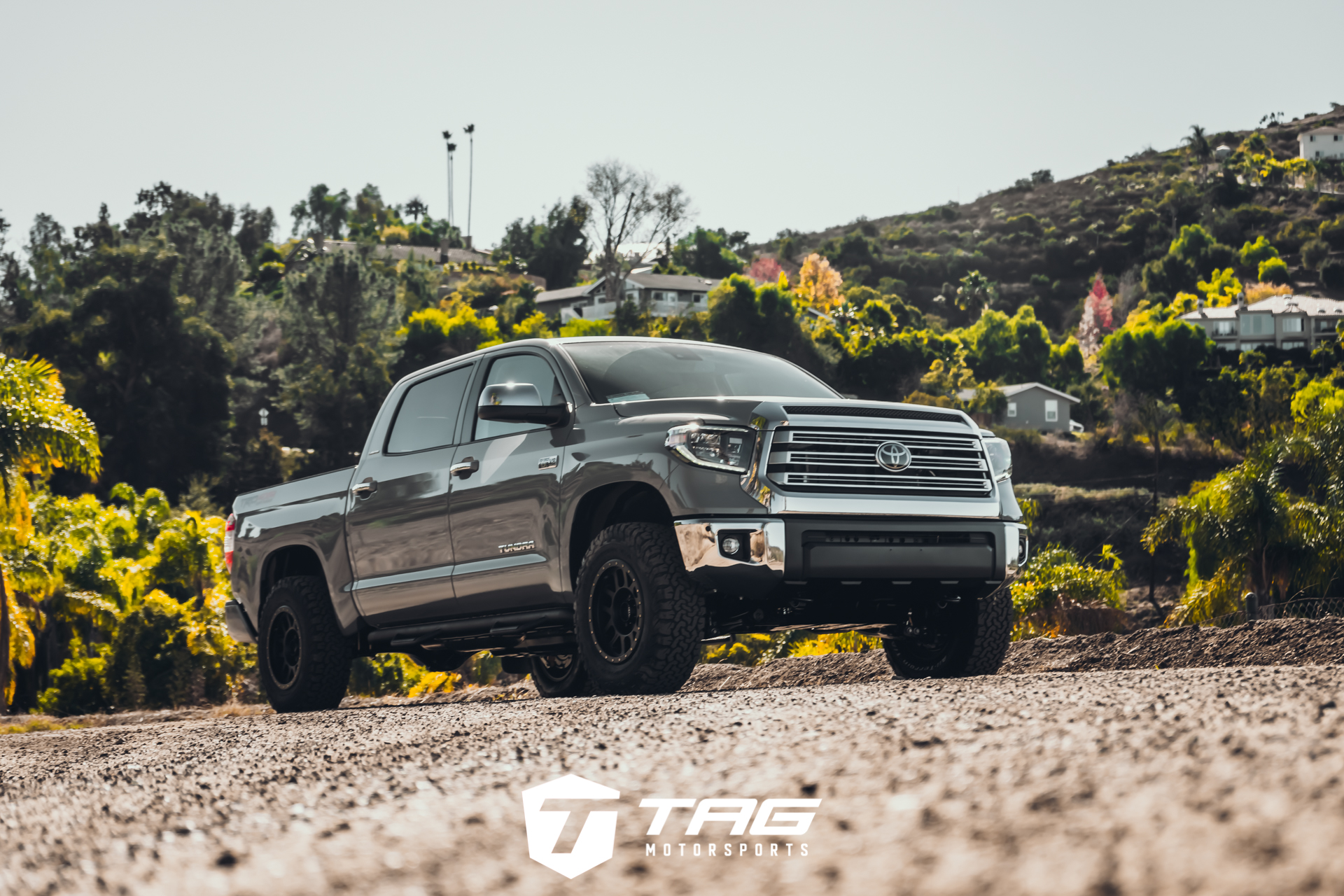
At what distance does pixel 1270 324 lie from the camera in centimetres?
10569

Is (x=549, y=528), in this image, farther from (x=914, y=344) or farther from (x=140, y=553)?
(x=914, y=344)

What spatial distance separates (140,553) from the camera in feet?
126

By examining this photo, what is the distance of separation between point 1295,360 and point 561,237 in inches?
2654

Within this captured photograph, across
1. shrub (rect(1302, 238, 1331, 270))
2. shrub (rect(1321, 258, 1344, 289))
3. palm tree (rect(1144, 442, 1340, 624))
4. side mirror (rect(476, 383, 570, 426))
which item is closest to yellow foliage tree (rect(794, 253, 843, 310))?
shrub (rect(1321, 258, 1344, 289))

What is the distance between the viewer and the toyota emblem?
21.5 feet

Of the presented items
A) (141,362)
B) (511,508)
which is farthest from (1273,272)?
(511,508)

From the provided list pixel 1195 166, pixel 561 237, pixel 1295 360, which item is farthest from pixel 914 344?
pixel 1195 166

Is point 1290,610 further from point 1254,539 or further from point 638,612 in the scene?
point 638,612

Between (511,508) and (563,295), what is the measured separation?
103164 millimetres

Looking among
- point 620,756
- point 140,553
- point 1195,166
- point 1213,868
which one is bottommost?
point 140,553

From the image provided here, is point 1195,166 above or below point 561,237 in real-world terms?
above

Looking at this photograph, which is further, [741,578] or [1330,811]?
[741,578]

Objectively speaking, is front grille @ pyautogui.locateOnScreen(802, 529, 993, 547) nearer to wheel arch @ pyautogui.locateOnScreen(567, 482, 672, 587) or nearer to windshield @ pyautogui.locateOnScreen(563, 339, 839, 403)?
wheel arch @ pyautogui.locateOnScreen(567, 482, 672, 587)

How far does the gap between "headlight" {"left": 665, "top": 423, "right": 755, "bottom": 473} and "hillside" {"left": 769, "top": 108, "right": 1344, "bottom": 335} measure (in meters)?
127
